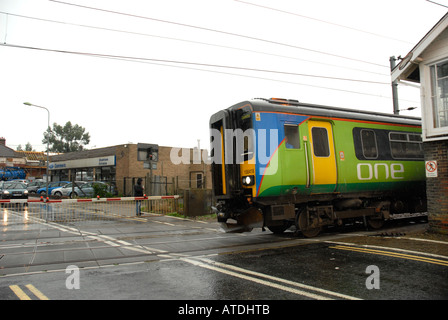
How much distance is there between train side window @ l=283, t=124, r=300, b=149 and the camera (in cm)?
838

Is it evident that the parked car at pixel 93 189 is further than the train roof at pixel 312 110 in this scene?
Yes

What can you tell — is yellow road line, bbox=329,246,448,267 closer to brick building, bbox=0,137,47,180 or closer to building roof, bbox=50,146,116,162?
building roof, bbox=50,146,116,162

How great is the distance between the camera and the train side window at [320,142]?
891cm

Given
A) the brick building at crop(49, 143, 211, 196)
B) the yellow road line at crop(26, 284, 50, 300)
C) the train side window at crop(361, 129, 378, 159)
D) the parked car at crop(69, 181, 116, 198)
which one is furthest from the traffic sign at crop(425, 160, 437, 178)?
the parked car at crop(69, 181, 116, 198)

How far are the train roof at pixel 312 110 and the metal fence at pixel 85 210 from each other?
25.3ft

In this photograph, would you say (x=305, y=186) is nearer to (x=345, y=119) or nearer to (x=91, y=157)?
(x=345, y=119)

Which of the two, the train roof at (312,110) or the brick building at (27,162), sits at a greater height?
the brick building at (27,162)

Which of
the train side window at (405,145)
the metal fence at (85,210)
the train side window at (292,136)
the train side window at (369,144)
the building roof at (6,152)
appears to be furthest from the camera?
the building roof at (6,152)

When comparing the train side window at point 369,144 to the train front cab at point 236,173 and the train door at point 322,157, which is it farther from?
the train front cab at point 236,173

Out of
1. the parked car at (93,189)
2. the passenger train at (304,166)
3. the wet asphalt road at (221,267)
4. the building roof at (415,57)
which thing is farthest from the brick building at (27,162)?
the building roof at (415,57)

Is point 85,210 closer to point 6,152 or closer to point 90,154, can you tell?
point 90,154
